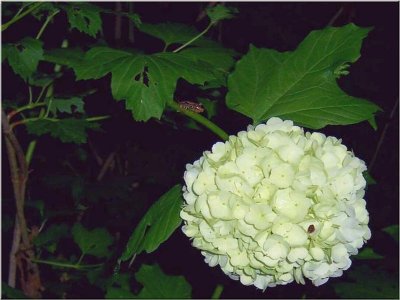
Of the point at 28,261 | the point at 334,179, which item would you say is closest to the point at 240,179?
the point at 334,179

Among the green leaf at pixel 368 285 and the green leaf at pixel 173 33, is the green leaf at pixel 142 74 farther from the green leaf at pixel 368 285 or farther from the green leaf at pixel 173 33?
the green leaf at pixel 368 285

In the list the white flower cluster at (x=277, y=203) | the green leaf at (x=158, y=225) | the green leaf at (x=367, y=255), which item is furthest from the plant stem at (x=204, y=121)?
the green leaf at (x=367, y=255)

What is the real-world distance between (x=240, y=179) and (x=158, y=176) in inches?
84.6

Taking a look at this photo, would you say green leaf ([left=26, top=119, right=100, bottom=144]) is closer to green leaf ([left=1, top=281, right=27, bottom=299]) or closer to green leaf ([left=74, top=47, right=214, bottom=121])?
green leaf ([left=74, top=47, right=214, bottom=121])

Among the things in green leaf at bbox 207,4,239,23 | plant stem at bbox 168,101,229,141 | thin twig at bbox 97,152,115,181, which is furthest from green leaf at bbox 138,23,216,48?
thin twig at bbox 97,152,115,181

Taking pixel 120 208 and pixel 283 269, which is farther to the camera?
pixel 120 208

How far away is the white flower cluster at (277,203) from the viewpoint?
145cm

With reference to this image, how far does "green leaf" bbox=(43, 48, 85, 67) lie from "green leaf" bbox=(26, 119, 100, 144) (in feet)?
0.84

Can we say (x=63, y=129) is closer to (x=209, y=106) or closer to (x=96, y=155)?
(x=209, y=106)

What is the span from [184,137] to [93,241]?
3.07ft

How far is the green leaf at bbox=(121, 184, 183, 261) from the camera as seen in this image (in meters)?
1.58

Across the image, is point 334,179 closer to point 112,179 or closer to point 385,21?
point 112,179

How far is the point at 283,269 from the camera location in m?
1.56

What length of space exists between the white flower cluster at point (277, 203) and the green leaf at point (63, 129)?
0.84 m
